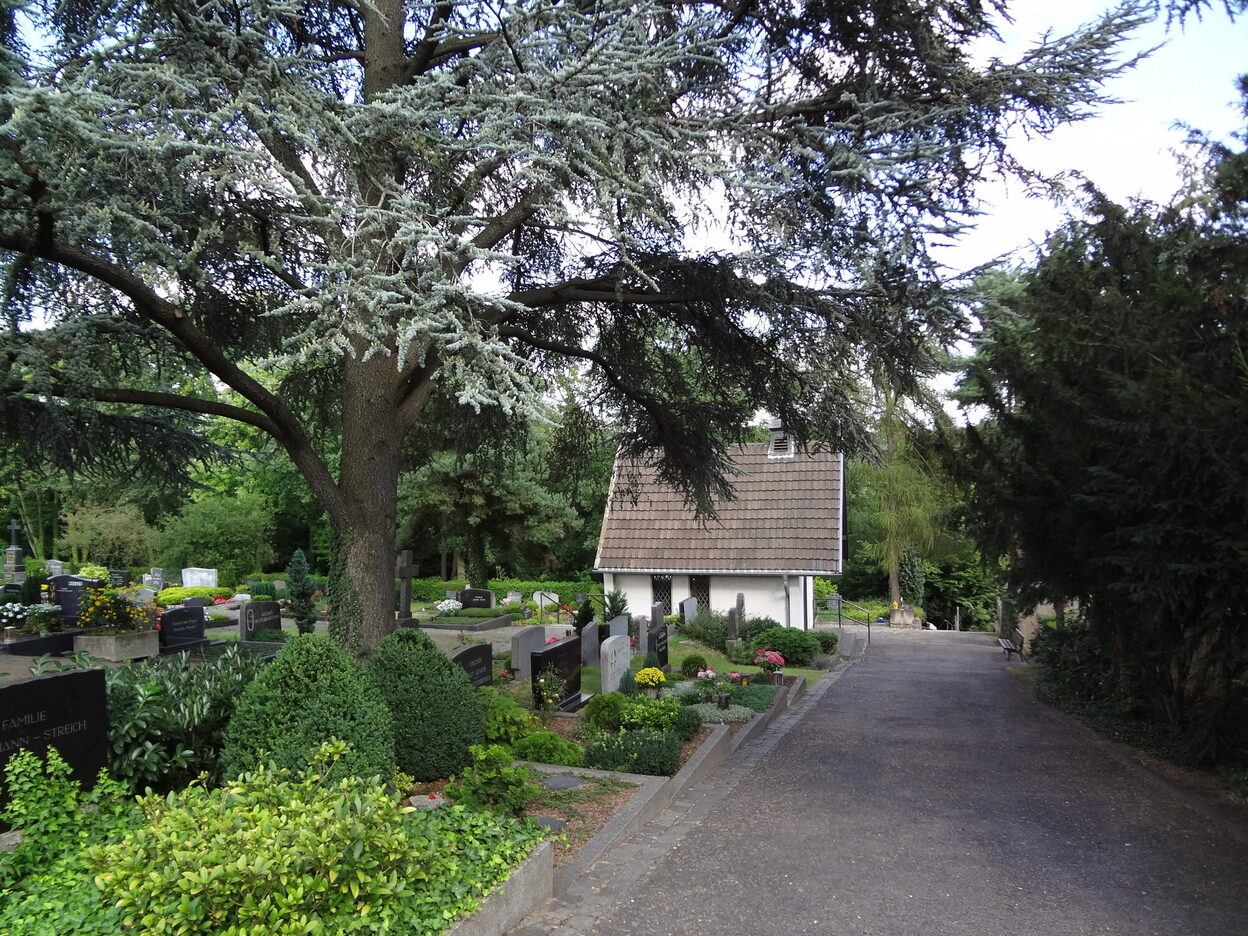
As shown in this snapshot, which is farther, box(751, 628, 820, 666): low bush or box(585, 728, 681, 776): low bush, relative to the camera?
box(751, 628, 820, 666): low bush

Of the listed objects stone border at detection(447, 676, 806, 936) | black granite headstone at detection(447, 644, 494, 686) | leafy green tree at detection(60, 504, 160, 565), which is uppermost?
leafy green tree at detection(60, 504, 160, 565)

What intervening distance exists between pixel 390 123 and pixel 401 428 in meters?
3.73

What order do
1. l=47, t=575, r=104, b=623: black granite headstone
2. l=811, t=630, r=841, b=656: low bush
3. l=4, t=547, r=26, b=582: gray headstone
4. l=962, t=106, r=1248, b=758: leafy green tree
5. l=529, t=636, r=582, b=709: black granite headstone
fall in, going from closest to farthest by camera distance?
l=962, t=106, r=1248, b=758: leafy green tree
l=529, t=636, r=582, b=709: black granite headstone
l=47, t=575, r=104, b=623: black granite headstone
l=811, t=630, r=841, b=656: low bush
l=4, t=547, r=26, b=582: gray headstone

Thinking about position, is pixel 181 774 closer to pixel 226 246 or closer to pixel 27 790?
pixel 27 790

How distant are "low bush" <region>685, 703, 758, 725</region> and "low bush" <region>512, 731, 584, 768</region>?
9.01ft

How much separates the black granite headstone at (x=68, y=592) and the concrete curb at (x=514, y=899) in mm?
17868

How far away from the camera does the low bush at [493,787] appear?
21.2 feet

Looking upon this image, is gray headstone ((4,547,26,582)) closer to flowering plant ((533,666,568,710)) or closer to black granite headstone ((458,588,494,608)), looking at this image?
black granite headstone ((458,588,494,608))

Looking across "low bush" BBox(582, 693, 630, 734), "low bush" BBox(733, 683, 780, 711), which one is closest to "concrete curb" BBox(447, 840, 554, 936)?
"low bush" BBox(582, 693, 630, 734)

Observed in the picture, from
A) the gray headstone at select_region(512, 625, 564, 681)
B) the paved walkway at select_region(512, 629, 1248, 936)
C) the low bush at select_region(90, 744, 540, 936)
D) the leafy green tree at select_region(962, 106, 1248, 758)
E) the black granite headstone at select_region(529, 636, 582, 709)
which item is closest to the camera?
the low bush at select_region(90, 744, 540, 936)

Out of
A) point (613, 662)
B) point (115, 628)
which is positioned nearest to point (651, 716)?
point (613, 662)

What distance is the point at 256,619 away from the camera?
68.4 ft

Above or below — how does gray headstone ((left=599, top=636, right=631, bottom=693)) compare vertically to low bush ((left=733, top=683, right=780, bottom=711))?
above

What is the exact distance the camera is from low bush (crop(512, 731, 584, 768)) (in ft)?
29.1
